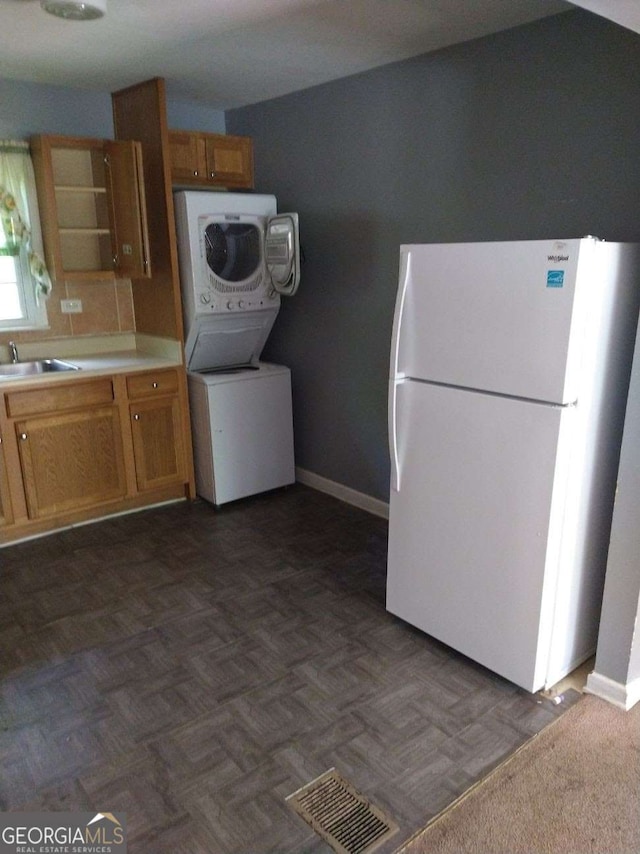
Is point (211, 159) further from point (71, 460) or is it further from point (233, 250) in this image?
point (71, 460)

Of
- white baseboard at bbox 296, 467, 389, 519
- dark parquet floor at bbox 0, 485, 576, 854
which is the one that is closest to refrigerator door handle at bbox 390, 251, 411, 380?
dark parquet floor at bbox 0, 485, 576, 854

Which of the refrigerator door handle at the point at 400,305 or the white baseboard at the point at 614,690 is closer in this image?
the white baseboard at the point at 614,690

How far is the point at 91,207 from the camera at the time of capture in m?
3.71

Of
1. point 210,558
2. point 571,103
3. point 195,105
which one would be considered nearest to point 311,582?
point 210,558

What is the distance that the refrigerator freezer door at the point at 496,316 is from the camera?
1.87m

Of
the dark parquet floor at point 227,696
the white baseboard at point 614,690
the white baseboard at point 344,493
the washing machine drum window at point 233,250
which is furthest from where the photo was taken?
the white baseboard at point 344,493

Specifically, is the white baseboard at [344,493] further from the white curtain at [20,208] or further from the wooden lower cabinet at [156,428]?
the white curtain at [20,208]

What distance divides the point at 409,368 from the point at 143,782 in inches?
62.6

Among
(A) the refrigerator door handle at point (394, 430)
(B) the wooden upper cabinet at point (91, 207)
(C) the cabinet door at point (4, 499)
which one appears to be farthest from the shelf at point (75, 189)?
(A) the refrigerator door handle at point (394, 430)

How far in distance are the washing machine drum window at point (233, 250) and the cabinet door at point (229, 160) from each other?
0.43 metres

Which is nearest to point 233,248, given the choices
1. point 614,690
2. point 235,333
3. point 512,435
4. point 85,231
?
point 235,333

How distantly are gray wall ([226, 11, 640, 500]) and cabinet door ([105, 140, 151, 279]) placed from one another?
0.93 m

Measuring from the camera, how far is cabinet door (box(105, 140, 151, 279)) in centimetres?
333

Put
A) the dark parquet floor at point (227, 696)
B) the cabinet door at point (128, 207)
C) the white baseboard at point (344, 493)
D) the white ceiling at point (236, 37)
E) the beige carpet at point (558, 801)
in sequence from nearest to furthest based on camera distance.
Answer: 1. the beige carpet at point (558, 801)
2. the dark parquet floor at point (227, 696)
3. the white ceiling at point (236, 37)
4. the cabinet door at point (128, 207)
5. the white baseboard at point (344, 493)
